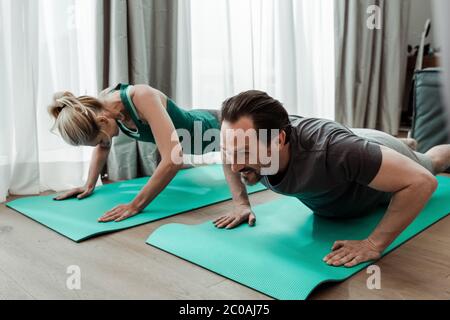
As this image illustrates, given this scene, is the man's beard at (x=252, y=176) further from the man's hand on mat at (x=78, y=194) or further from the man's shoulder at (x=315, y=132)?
the man's hand on mat at (x=78, y=194)

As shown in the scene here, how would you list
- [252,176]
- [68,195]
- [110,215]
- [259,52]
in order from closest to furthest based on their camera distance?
1. [252,176]
2. [110,215]
3. [68,195]
4. [259,52]

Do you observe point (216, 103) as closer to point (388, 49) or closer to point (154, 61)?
point (154, 61)

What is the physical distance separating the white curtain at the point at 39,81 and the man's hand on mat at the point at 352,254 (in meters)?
1.34

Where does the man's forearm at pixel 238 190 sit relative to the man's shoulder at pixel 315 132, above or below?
below

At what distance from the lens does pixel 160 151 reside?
1547 mm

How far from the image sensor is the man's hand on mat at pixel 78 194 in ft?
5.76

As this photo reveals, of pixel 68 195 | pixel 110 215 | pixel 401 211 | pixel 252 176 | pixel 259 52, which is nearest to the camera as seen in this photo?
pixel 401 211

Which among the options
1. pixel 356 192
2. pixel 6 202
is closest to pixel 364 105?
pixel 356 192

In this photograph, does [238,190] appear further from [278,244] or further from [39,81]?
[39,81]

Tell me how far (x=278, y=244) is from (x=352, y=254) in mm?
217

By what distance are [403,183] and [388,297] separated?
273 millimetres

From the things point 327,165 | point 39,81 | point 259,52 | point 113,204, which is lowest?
point 113,204

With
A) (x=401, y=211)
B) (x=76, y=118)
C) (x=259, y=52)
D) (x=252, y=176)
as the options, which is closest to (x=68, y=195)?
(x=76, y=118)

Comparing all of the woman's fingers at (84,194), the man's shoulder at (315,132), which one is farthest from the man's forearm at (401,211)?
the woman's fingers at (84,194)
